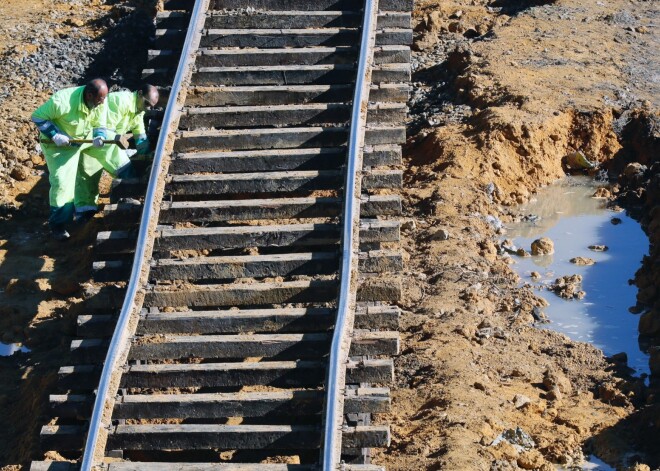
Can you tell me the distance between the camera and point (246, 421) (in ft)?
26.6

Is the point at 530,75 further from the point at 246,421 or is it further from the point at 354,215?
the point at 246,421

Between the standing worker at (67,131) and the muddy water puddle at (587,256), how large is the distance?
4.20m

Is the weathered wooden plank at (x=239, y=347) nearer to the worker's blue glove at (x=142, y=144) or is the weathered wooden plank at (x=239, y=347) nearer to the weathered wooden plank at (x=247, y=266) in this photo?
the weathered wooden plank at (x=247, y=266)

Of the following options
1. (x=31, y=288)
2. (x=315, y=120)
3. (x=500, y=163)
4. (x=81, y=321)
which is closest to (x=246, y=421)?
(x=81, y=321)

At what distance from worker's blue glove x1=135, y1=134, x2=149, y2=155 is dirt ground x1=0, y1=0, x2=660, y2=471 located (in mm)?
1298

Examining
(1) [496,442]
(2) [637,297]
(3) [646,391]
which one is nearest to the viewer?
(1) [496,442]

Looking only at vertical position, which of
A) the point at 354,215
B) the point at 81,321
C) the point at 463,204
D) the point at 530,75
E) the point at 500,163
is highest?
the point at 530,75

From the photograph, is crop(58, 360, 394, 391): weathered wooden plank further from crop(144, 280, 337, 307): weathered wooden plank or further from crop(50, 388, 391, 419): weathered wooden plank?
crop(144, 280, 337, 307): weathered wooden plank

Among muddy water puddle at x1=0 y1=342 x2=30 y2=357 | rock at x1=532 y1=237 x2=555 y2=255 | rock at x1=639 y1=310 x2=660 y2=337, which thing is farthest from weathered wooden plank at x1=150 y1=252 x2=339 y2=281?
rock at x1=532 y1=237 x2=555 y2=255

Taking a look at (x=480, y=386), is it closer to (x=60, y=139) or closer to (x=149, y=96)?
(x=149, y=96)

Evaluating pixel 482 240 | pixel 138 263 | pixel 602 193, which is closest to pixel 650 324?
pixel 482 240

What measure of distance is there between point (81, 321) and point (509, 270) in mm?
4403

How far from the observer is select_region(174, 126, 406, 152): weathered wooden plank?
9.23 m

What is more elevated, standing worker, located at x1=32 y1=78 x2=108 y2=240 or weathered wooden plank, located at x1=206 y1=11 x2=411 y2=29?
weathered wooden plank, located at x1=206 y1=11 x2=411 y2=29
